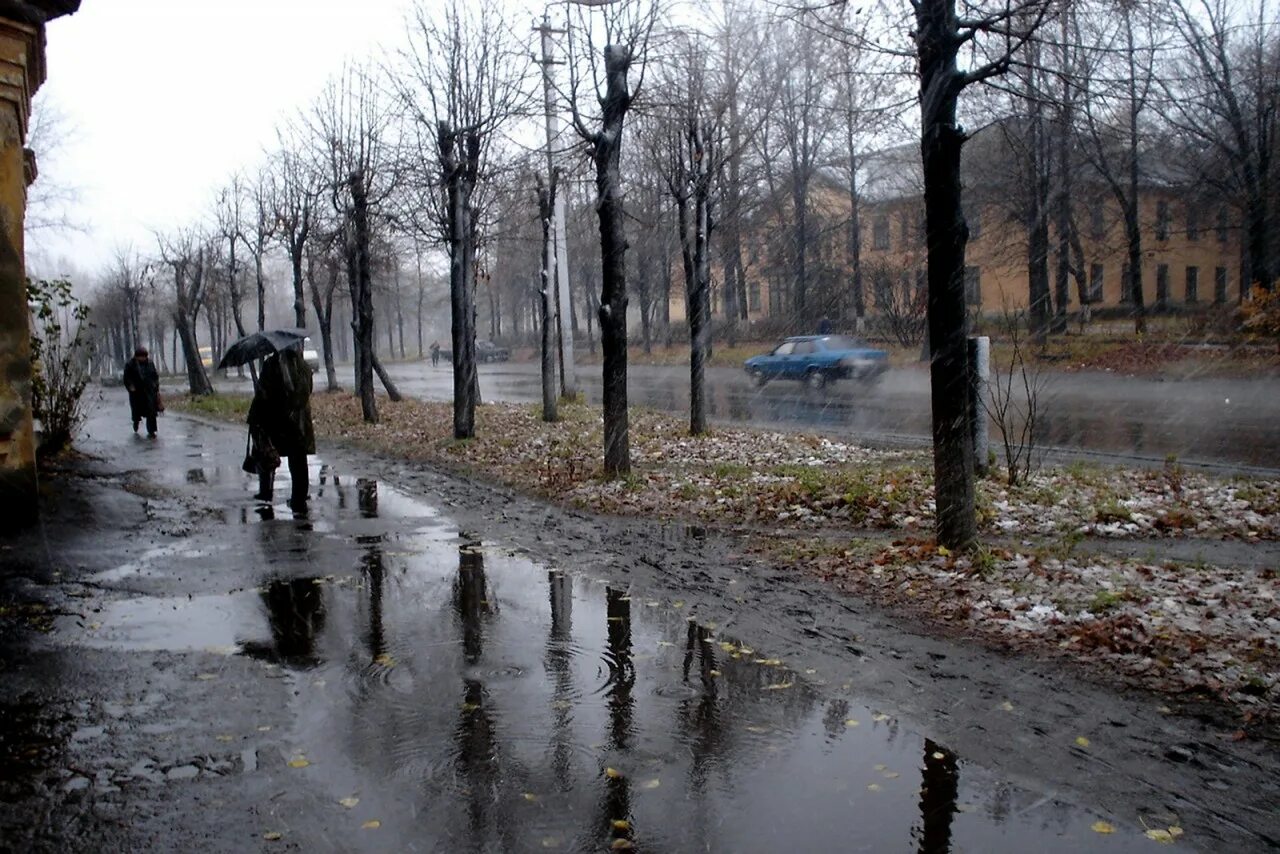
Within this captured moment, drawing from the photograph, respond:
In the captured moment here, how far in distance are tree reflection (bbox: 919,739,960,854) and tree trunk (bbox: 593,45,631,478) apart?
830 centimetres

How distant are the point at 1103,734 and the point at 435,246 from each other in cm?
2088

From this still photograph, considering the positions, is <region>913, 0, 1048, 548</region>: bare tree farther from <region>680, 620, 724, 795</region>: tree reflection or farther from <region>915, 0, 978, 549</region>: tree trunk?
<region>680, 620, 724, 795</region>: tree reflection

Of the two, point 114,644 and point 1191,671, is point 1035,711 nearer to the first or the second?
point 1191,671

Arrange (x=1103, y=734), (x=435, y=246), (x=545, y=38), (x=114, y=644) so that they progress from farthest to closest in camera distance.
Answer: (x=435, y=246) → (x=545, y=38) → (x=114, y=644) → (x=1103, y=734)

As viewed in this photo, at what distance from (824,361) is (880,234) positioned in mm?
19495

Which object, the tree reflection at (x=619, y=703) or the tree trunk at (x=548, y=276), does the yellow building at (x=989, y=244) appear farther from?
the tree reflection at (x=619, y=703)

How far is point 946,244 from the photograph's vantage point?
25.6ft

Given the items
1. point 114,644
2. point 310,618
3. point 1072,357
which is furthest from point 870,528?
point 1072,357

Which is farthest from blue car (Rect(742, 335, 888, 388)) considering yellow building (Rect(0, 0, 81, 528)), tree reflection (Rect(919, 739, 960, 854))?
tree reflection (Rect(919, 739, 960, 854))

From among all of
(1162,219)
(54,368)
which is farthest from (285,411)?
(1162,219)

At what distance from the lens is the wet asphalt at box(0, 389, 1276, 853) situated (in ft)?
12.9

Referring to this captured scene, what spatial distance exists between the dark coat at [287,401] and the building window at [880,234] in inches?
1536

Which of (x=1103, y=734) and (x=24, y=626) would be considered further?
(x=24, y=626)

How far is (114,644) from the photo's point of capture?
6234mm
